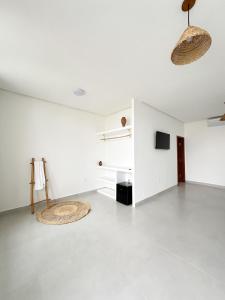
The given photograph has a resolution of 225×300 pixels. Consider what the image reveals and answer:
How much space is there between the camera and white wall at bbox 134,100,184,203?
3.63 meters

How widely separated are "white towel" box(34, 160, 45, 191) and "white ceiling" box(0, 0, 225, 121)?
1755mm

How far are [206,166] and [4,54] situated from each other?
22.8 ft

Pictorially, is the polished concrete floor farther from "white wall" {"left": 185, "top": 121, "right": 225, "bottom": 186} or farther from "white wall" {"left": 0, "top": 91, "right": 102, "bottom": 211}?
"white wall" {"left": 185, "top": 121, "right": 225, "bottom": 186}

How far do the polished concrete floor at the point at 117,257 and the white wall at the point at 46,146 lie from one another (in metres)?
0.87

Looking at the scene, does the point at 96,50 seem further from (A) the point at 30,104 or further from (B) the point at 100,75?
(A) the point at 30,104

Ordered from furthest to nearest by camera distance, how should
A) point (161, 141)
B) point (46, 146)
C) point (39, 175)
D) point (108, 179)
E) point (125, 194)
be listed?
point (108, 179) → point (161, 141) → point (46, 146) → point (125, 194) → point (39, 175)

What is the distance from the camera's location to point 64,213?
314cm

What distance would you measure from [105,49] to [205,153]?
18.9ft

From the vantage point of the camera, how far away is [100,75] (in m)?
2.54

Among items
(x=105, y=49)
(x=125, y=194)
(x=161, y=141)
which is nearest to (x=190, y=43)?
(x=105, y=49)

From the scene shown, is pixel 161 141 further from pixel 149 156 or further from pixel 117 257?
pixel 117 257

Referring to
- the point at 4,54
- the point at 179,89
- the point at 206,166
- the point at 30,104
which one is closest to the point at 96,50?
the point at 4,54

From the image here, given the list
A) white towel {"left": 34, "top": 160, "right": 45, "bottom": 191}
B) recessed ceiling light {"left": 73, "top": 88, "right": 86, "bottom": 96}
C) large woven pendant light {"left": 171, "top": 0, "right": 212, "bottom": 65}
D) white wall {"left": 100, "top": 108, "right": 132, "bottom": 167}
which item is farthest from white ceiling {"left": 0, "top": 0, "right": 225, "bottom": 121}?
white towel {"left": 34, "top": 160, "right": 45, "bottom": 191}

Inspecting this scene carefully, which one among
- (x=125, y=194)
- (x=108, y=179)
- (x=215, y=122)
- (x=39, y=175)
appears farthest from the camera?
(x=215, y=122)
